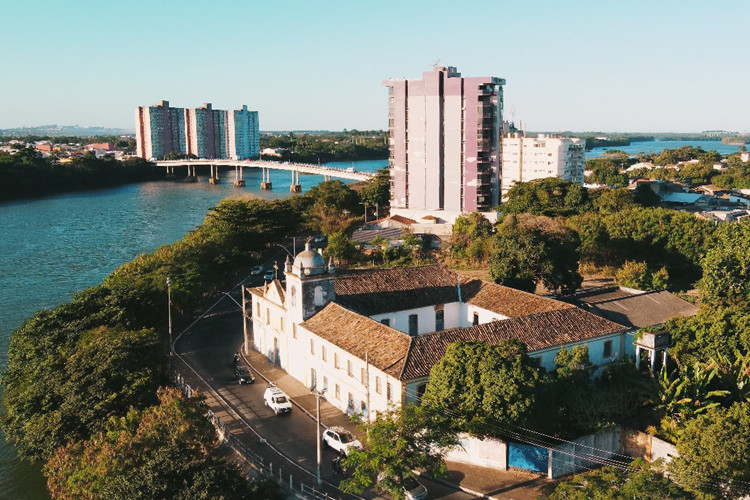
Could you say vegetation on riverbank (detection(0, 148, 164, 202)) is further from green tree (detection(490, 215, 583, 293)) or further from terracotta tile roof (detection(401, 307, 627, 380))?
terracotta tile roof (detection(401, 307, 627, 380))

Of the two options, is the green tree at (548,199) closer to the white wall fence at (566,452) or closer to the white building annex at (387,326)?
the white building annex at (387,326)

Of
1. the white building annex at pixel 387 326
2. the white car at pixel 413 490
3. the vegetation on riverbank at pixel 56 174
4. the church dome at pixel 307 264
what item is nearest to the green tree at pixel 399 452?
the white car at pixel 413 490

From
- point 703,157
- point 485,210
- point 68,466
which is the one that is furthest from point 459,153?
point 703,157

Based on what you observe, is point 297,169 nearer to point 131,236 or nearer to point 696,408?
point 131,236

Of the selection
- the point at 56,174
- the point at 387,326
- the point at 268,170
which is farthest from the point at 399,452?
the point at 268,170

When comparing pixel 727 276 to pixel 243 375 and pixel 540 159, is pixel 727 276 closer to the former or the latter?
pixel 243 375

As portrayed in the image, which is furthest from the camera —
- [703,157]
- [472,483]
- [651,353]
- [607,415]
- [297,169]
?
[703,157]
